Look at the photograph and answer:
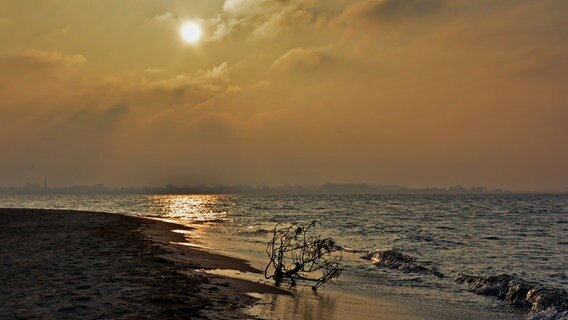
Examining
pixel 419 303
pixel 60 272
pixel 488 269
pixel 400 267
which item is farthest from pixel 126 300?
pixel 488 269

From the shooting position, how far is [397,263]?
936 inches

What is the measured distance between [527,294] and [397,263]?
795cm

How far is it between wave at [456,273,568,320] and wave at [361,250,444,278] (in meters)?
2.75

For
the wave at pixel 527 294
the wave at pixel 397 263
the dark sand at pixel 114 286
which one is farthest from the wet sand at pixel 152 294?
the wave at pixel 397 263

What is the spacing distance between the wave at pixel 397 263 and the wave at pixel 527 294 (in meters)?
2.75

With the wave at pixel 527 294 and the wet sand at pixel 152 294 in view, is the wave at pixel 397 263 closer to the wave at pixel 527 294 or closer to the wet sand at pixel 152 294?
the wave at pixel 527 294

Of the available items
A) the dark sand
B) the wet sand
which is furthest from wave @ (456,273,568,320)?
the dark sand

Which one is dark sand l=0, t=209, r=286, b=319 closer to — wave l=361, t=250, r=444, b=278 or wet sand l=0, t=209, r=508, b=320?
wet sand l=0, t=209, r=508, b=320

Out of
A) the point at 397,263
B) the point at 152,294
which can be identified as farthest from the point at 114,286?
the point at 397,263

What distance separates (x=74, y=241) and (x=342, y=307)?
1694 centimetres

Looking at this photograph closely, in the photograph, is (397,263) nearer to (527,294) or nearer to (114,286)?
(527,294)

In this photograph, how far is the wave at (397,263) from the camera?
72.4 ft

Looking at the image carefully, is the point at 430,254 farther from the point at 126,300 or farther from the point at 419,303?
the point at 126,300

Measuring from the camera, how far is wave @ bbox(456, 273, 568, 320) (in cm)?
1410
